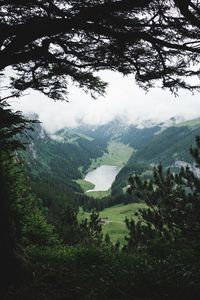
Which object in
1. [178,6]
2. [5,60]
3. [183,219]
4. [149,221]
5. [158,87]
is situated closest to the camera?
[178,6]

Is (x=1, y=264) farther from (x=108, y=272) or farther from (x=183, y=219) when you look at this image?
(x=183, y=219)

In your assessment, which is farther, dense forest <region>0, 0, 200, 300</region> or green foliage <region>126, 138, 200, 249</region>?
green foliage <region>126, 138, 200, 249</region>

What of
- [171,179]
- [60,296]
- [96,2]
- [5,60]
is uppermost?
[96,2]

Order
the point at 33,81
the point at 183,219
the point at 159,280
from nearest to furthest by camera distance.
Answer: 1. the point at 159,280
2. the point at 33,81
3. the point at 183,219

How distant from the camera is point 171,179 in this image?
1998 centimetres

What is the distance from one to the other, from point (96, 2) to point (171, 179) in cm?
1277

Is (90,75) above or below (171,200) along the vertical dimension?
above

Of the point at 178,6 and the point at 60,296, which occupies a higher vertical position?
the point at 178,6

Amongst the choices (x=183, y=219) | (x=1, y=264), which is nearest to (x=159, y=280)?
(x=1, y=264)

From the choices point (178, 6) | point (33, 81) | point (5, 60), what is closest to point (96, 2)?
point (178, 6)

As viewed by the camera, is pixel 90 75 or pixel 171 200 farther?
pixel 171 200

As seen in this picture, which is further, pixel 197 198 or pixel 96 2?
pixel 197 198

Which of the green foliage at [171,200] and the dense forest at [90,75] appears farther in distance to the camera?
the green foliage at [171,200]

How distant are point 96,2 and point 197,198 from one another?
1257 centimetres
